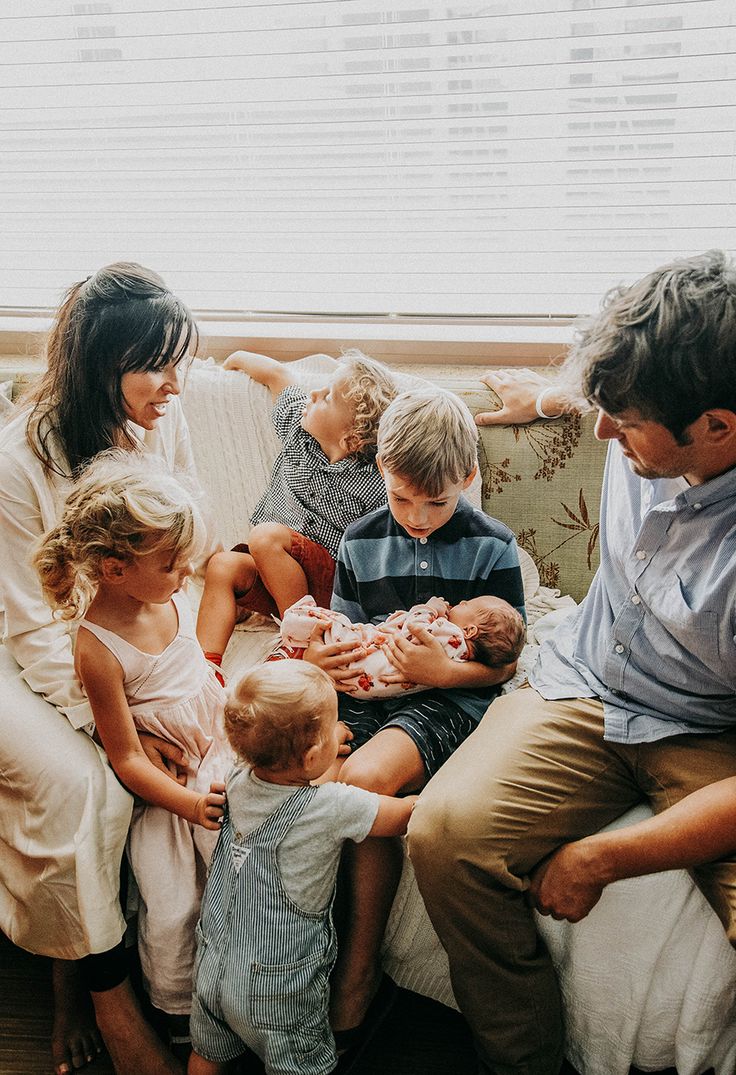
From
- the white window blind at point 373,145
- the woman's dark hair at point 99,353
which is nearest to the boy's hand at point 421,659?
the woman's dark hair at point 99,353

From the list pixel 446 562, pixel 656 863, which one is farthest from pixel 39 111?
pixel 656 863

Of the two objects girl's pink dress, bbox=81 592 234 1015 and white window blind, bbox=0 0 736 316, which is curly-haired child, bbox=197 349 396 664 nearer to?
girl's pink dress, bbox=81 592 234 1015

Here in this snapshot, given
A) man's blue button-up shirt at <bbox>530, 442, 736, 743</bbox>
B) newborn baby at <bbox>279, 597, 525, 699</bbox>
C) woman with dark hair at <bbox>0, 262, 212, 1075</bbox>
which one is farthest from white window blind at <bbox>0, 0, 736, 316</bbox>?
newborn baby at <bbox>279, 597, 525, 699</bbox>

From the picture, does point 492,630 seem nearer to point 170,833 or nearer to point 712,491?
point 712,491

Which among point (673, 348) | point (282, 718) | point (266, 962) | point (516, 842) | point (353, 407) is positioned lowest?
point (266, 962)

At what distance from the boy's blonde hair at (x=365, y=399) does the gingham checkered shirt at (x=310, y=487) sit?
4 centimetres

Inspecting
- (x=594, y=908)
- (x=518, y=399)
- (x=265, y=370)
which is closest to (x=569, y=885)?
(x=594, y=908)

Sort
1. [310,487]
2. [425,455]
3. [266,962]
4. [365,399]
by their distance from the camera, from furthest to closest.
Answer: [310,487] → [365,399] → [425,455] → [266,962]

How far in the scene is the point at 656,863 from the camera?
132 cm

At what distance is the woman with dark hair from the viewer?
1.53m

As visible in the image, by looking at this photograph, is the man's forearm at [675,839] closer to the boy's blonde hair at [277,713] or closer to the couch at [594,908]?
the couch at [594,908]

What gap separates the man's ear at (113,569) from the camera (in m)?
1.50

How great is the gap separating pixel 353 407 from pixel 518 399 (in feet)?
1.34

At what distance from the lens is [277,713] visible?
1.31m
